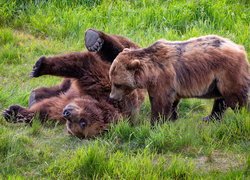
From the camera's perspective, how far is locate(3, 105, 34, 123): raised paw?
6.56m

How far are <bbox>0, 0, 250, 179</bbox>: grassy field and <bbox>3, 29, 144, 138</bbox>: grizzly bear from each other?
0.20 metres

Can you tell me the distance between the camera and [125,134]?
591 centimetres

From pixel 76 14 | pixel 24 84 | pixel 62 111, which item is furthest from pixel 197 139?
pixel 76 14

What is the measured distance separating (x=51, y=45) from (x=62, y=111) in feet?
9.88

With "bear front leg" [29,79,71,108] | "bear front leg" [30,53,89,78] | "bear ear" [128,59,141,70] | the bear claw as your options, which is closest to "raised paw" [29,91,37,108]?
"bear front leg" [29,79,71,108]

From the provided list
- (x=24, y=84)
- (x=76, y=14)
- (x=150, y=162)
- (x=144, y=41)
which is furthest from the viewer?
(x=76, y=14)

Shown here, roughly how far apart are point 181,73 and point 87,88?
1124mm

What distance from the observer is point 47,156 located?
18.2ft

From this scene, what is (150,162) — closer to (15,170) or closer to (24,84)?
(15,170)

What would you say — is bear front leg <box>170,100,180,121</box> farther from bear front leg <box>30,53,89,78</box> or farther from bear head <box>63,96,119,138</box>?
bear front leg <box>30,53,89,78</box>

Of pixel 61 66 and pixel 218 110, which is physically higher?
pixel 61 66

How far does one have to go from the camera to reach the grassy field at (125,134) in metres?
5.14

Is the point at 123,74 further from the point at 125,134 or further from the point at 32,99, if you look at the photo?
the point at 32,99

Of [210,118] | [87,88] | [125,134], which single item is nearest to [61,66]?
[87,88]
